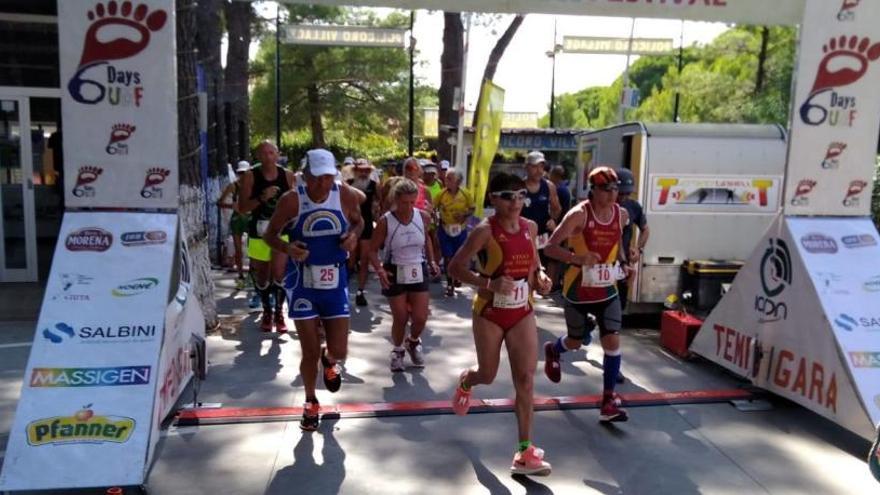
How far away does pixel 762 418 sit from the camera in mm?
5438

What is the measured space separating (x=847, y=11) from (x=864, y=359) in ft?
8.87

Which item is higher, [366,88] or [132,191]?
[366,88]

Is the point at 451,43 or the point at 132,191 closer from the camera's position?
the point at 132,191

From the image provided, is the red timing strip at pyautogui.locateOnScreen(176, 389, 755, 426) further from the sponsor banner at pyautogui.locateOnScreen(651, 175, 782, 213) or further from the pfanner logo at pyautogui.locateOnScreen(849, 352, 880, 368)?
the sponsor banner at pyautogui.locateOnScreen(651, 175, 782, 213)

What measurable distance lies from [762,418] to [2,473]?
5.03m

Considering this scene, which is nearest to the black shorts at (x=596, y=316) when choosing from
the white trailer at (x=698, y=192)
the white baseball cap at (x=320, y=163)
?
the white baseball cap at (x=320, y=163)

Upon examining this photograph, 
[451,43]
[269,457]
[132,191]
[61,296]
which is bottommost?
[269,457]

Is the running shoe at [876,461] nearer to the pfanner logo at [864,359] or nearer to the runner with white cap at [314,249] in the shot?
the pfanner logo at [864,359]

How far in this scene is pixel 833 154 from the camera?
5785 mm

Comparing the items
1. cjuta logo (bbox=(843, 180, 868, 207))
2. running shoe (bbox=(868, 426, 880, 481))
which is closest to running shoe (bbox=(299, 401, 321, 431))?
running shoe (bbox=(868, 426, 880, 481))

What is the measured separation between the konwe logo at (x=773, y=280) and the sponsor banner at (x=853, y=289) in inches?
7.4

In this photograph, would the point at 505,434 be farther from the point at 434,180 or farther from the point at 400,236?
the point at 434,180

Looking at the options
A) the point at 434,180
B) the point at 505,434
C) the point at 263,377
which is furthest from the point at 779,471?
the point at 434,180

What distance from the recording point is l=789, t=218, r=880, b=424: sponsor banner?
16.3ft
